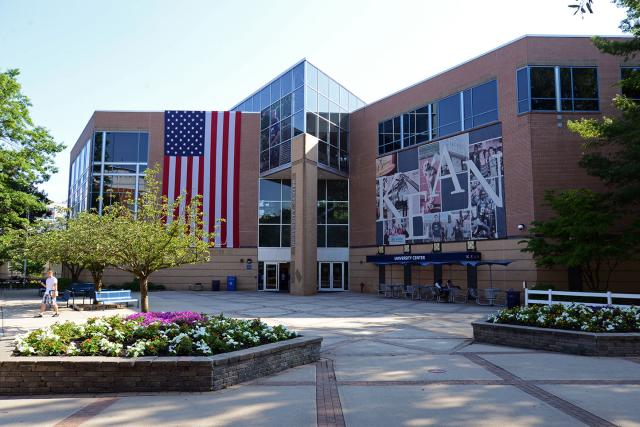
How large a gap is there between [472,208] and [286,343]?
21096mm

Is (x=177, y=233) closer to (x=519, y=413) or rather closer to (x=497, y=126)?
(x=519, y=413)

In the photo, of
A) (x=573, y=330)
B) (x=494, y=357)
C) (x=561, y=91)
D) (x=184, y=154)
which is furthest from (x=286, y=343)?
(x=184, y=154)

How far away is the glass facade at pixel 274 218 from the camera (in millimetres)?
36344

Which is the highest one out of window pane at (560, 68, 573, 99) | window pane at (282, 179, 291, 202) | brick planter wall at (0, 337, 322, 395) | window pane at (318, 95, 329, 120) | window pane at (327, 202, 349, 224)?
window pane at (318, 95, 329, 120)

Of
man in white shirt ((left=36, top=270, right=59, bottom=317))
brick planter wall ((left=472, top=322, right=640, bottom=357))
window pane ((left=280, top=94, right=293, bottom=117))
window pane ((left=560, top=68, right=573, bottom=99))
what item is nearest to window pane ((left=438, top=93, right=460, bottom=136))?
window pane ((left=560, top=68, right=573, bottom=99))

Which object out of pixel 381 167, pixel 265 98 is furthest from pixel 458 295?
pixel 265 98

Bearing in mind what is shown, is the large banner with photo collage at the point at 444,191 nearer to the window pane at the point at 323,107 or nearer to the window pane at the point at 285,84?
the window pane at the point at 323,107

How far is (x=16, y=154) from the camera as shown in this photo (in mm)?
27391

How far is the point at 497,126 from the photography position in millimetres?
26672

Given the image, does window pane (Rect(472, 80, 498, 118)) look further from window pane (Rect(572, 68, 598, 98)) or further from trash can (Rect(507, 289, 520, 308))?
trash can (Rect(507, 289, 520, 308))

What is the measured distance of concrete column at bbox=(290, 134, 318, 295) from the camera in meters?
31.7

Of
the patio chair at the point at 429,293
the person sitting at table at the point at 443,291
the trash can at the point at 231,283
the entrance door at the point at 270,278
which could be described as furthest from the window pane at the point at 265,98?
the person sitting at table at the point at 443,291

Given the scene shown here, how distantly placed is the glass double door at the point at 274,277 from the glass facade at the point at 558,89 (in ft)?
68.2

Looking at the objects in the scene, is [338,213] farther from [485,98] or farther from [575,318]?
[575,318]
